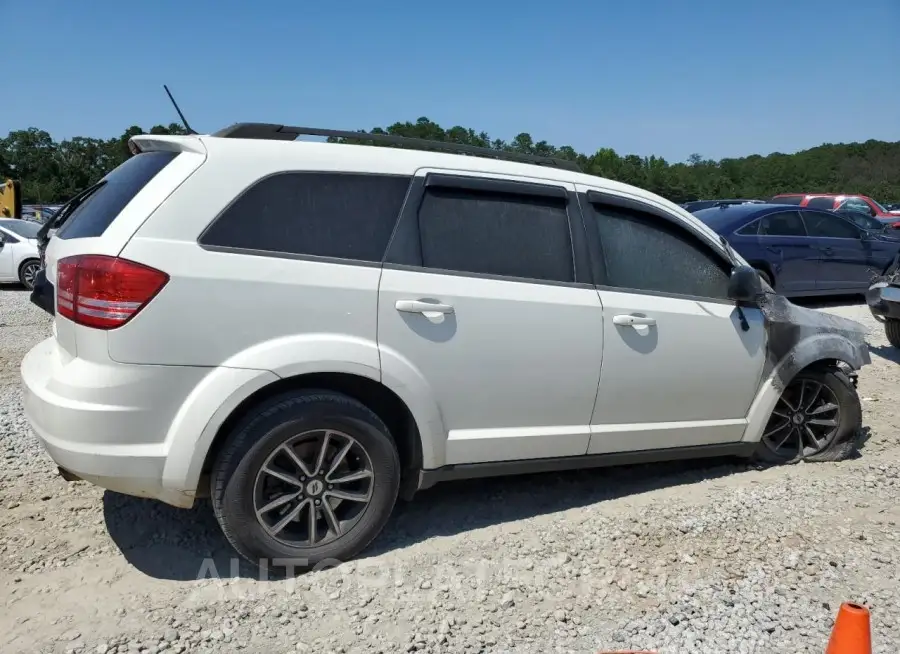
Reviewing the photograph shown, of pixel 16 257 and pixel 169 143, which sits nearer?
pixel 169 143

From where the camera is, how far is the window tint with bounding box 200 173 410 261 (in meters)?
3.09

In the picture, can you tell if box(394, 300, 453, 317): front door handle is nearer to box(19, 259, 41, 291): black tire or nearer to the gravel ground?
the gravel ground

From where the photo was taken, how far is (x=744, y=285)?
410 cm

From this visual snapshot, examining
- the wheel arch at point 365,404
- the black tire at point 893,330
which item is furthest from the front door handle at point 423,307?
the black tire at point 893,330

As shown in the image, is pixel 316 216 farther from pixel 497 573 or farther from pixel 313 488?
pixel 497 573

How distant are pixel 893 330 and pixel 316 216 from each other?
25.0 ft

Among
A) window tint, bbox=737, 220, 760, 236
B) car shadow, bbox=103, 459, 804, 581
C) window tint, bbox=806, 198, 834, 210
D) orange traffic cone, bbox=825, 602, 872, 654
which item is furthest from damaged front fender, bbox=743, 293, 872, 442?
window tint, bbox=806, 198, 834, 210

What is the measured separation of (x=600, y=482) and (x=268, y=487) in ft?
7.20

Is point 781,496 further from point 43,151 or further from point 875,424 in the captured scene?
point 43,151

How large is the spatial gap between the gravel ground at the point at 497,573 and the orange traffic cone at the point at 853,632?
453mm

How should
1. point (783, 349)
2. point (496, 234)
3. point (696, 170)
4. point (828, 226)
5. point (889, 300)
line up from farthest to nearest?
point (696, 170) → point (828, 226) → point (889, 300) → point (783, 349) → point (496, 234)

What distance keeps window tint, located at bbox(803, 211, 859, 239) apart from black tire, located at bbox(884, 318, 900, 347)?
124 inches

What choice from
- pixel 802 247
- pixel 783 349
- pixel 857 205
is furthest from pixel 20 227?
pixel 857 205

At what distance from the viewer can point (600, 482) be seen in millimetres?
4488
